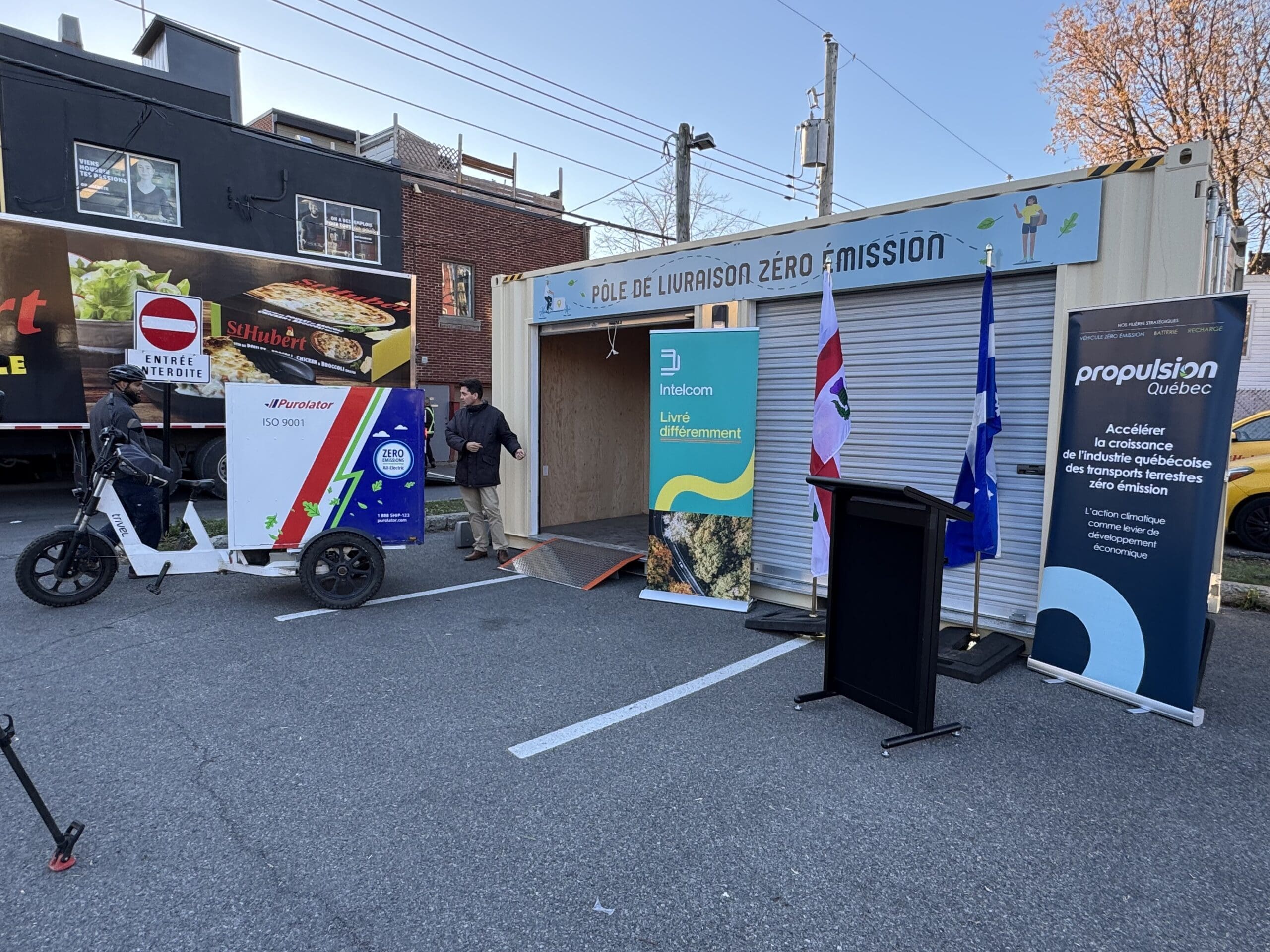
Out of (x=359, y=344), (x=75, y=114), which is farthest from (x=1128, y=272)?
(x=75, y=114)

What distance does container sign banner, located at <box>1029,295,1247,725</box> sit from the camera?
374 cm

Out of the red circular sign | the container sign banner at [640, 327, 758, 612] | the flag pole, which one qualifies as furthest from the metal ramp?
the red circular sign

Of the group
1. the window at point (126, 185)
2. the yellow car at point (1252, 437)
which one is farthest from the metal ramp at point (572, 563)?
the window at point (126, 185)

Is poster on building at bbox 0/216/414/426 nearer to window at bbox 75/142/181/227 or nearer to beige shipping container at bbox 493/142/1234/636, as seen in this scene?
window at bbox 75/142/181/227

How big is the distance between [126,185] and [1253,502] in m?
18.1

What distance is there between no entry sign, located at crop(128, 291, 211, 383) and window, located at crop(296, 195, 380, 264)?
33.1 ft

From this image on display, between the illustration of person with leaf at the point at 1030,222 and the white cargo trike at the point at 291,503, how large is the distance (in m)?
4.50

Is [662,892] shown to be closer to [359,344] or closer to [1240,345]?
[1240,345]

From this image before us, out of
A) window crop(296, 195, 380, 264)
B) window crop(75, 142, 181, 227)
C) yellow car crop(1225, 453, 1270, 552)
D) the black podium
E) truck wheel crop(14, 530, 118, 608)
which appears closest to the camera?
the black podium

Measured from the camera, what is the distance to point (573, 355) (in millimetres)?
8914

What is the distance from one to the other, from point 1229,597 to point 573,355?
694 cm

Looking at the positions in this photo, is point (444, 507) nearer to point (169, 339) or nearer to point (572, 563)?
point (572, 563)

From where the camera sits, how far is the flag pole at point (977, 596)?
186 inches

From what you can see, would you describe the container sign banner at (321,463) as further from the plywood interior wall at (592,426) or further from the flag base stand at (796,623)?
the flag base stand at (796,623)
